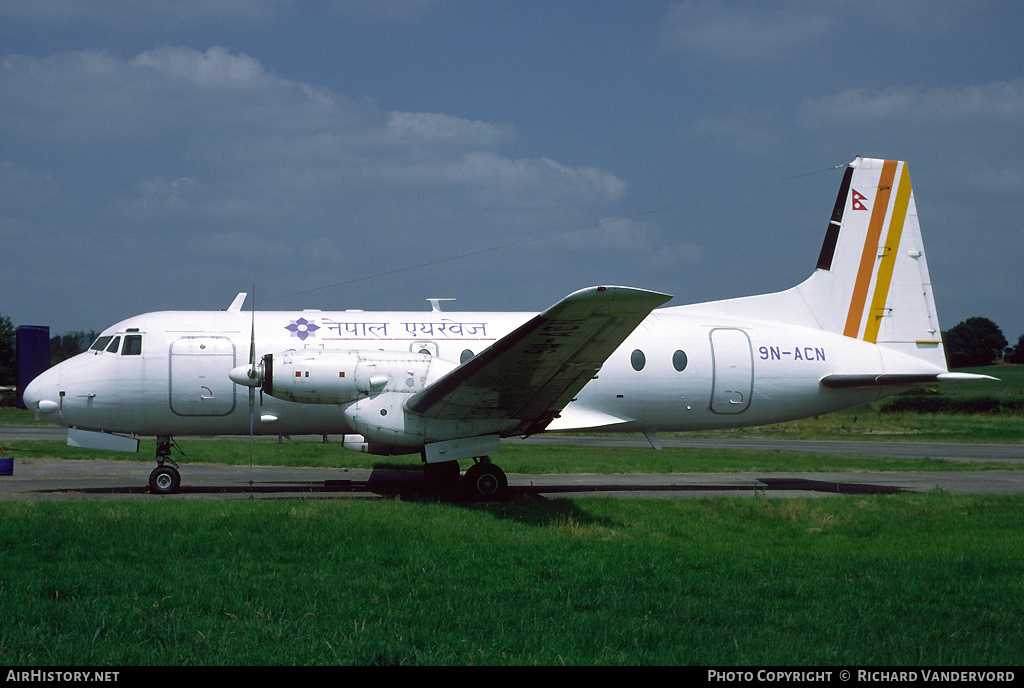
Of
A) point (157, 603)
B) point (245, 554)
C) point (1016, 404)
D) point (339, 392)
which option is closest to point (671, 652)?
point (157, 603)

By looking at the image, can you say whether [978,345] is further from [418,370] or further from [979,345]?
[418,370]

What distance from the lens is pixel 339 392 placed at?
1190 centimetres

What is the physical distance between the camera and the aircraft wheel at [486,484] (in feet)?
41.0

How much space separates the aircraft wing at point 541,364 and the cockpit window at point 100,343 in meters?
6.43

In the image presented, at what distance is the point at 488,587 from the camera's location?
6.83 meters

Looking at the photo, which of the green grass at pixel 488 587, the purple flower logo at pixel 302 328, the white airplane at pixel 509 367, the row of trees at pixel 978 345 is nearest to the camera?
the green grass at pixel 488 587

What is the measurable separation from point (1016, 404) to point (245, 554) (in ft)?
163

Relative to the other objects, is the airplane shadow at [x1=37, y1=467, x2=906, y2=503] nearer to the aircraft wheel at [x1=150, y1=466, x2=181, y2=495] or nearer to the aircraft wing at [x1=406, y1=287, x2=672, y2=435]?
the aircraft wheel at [x1=150, y1=466, x2=181, y2=495]

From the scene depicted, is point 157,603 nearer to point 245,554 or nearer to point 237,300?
point 245,554

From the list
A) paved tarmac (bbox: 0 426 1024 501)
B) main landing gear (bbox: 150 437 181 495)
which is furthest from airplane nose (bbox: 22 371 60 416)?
main landing gear (bbox: 150 437 181 495)

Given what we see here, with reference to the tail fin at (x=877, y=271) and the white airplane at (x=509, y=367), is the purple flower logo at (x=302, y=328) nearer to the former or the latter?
the white airplane at (x=509, y=367)

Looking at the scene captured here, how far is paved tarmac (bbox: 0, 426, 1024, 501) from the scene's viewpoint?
13.6m

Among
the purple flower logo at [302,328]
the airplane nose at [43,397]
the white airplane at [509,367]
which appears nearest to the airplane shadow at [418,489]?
the white airplane at [509,367]
